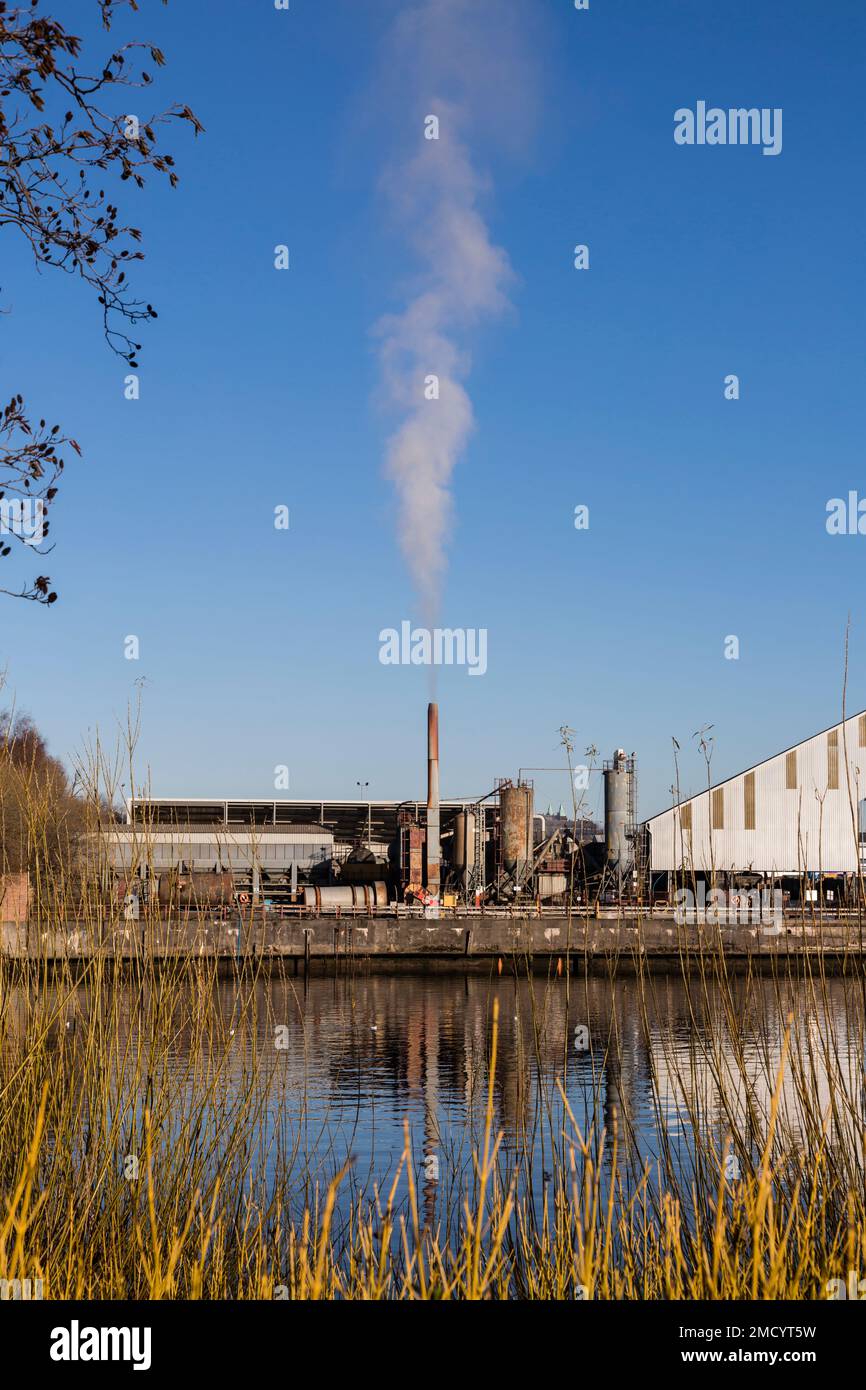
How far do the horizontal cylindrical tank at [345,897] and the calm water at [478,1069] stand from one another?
7052mm

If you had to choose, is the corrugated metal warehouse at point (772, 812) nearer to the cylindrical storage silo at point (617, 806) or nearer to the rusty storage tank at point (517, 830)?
the cylindrical storage silo at point (617, 806)

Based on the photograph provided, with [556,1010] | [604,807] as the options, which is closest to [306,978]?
[556,1010]

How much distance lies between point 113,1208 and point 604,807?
2529 inches

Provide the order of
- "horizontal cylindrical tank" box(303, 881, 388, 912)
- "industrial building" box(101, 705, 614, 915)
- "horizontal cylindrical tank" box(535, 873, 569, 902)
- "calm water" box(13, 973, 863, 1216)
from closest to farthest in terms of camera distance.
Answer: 1. "calm water" box(13, 973, 863, 1216)
2. "horizontal cylindrical tank" box(303, 881, 388, 912)
3. "industrial building" box(101, 705, 614, 915)
4. "horizontal cylindrical tank" box(535, 873, 569, 902)

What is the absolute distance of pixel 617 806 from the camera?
68.3 metres

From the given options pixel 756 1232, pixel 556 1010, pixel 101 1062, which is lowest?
pixel 556 1010

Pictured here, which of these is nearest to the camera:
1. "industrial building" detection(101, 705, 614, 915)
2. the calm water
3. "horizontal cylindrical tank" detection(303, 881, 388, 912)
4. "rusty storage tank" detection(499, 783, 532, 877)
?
the calm water

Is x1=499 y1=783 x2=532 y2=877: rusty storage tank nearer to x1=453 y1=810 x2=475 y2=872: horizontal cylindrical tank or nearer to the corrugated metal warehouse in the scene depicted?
x1=453 y1=810 x2=475 y2=872: horizontal cylindrical tank

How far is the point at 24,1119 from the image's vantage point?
6.33 metres

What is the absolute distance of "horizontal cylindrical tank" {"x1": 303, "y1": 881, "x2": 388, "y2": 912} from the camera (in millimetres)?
60719

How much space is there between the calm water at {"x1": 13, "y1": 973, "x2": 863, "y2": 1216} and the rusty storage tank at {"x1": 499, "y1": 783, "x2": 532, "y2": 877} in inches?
435

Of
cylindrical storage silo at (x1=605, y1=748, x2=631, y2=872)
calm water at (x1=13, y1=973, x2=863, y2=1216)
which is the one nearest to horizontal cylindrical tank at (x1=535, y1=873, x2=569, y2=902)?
cylindrical storage silo at (x1=605, y1=748, x2=631, y2=872)
